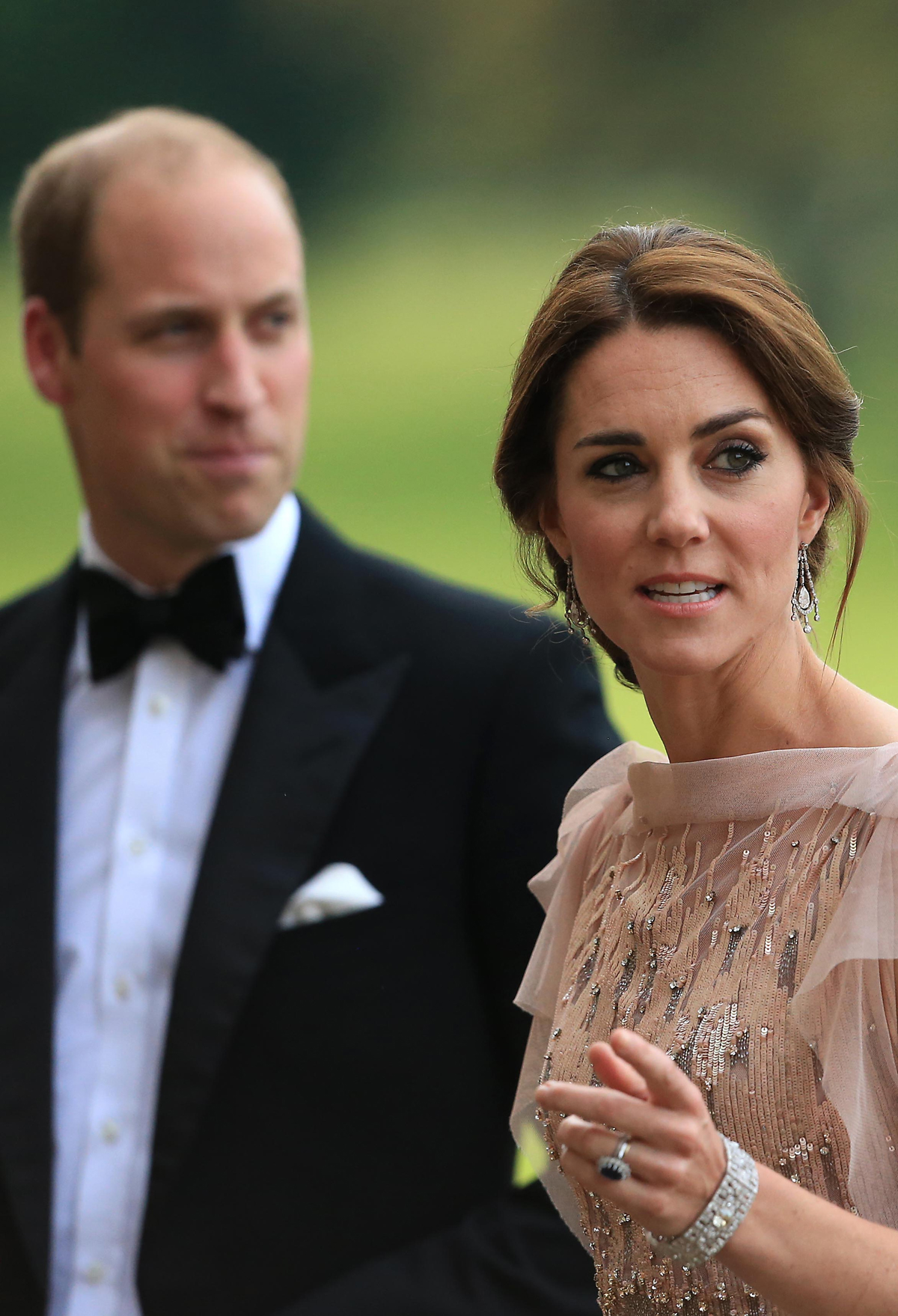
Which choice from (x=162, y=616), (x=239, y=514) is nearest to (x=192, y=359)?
(x=239, y=514)

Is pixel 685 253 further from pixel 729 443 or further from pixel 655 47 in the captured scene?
pixel 655 47

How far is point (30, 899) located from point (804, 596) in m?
0.95

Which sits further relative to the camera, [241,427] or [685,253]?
[241,427]

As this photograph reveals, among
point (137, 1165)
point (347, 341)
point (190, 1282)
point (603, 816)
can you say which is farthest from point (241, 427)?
point (190, 1282)

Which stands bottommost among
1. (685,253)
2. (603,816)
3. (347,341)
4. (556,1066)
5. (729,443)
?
(556,1066)

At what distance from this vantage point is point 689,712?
3.84ft

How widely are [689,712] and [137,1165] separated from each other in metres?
0.84

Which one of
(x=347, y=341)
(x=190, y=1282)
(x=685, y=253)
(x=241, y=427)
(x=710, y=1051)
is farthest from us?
(x=347, y=341)

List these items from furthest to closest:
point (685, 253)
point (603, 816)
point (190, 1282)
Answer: point (190, 1282), point (603, 816), point (685, 253)

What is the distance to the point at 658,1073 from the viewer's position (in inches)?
31.7

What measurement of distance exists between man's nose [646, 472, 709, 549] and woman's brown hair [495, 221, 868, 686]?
0.33 ft

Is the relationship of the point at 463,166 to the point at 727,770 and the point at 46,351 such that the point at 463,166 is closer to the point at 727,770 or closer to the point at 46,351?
the point at 46,351

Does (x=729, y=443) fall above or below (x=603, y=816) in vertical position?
above

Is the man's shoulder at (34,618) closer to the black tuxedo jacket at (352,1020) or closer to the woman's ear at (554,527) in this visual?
the black tuxedo jacket at (352,1020)
